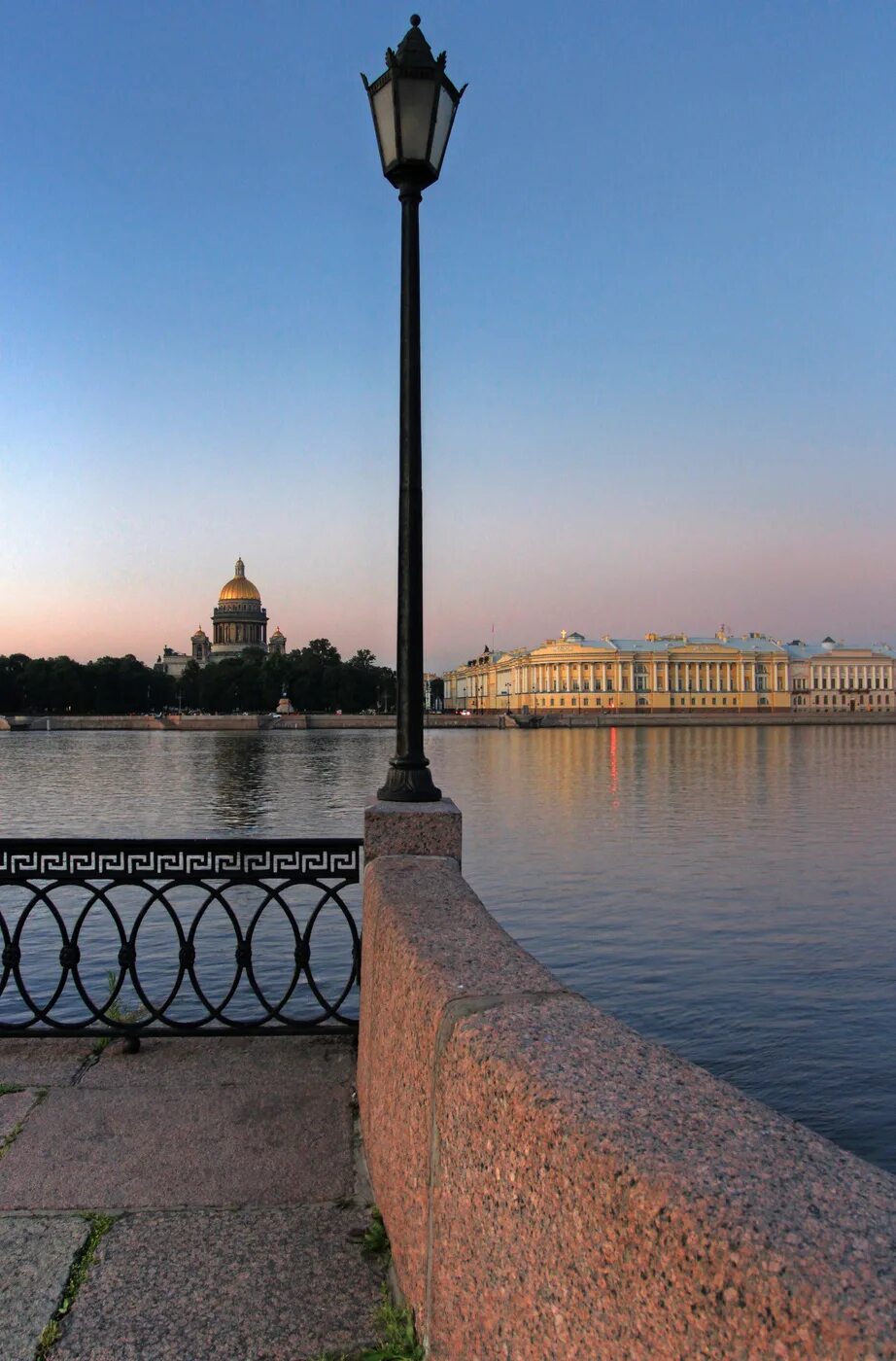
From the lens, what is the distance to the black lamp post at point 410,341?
15.7ft

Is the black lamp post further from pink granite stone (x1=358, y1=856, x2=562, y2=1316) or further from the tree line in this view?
the tree line

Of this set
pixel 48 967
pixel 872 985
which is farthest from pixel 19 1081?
pixel 872 985

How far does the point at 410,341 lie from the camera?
486 centimetres

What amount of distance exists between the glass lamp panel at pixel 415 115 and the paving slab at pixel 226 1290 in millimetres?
4447

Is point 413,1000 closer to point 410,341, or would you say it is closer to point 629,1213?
point 629,1213

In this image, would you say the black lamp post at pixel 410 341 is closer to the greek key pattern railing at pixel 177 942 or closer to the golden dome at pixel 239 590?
the greek key pattern railing at pixel 177 942

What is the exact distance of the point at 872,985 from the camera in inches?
463

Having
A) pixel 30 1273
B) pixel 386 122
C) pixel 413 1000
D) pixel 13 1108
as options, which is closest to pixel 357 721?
pixel 386 122

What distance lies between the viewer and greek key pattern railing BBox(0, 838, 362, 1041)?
4977 millimetres

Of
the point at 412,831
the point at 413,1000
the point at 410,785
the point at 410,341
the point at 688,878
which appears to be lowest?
the point at 688,878

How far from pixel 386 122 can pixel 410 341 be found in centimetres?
110

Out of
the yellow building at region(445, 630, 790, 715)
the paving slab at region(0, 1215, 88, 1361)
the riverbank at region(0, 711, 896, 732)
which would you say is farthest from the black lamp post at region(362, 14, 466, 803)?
the yellow building at region(445, 630, 790, 715)

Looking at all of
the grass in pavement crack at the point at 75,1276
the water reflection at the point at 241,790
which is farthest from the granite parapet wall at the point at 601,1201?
the water reflection at the point at 241,790

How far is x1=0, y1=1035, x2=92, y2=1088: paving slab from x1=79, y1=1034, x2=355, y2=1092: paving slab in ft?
0.35
